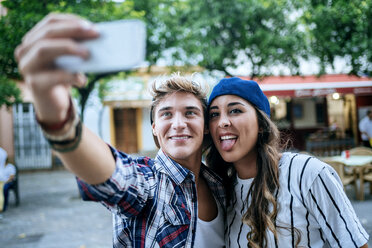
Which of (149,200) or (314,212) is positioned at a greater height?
(149,200)

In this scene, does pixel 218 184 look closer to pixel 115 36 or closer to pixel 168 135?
pixel 168 135

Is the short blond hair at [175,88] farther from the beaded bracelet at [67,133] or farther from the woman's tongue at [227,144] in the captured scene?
the beaded bracelet at [67,133]

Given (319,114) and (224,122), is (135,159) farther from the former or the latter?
(319,114)

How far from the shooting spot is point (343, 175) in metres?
6.48

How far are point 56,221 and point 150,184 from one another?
19.1 ft

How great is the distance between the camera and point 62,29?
0.74 metres

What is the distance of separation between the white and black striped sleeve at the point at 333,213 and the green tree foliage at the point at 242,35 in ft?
27.3

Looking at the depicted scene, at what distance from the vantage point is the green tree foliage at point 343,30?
5.99 m

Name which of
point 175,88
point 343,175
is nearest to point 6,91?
point 175,88

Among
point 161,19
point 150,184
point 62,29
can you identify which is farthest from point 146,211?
point 161,19

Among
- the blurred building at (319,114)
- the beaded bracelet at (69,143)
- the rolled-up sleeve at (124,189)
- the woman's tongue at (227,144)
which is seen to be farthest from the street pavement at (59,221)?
the blurred building at (319,114)

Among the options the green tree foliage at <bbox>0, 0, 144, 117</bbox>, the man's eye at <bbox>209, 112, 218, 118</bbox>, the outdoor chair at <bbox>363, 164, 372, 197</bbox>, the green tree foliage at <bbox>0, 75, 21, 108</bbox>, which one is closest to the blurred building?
the outdoor chair at <bbox>363, 164, 372, 197</bbox>

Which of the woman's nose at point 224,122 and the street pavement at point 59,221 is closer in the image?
the woman's nose at point 224,122

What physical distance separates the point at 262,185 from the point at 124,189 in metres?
0.84
